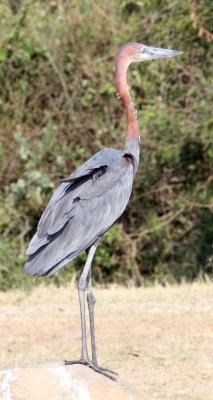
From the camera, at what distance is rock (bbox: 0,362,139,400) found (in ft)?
14.7

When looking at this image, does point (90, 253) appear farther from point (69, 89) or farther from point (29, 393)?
point (69, 89)

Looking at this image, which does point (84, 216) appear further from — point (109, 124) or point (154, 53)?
point (109, 124)

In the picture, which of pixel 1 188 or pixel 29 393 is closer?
pixel 29 393

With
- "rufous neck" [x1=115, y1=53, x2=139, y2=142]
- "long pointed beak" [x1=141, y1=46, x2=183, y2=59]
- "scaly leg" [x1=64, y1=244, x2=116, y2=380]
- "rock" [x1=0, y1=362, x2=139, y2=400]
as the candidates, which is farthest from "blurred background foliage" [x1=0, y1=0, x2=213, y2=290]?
"rock" [x1=0, y1=362, x2=139, y2=400]

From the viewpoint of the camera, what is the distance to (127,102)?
5.83m

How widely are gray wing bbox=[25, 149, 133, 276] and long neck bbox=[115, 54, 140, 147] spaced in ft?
0.81

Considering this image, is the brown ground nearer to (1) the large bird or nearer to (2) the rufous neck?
(1) the large bird

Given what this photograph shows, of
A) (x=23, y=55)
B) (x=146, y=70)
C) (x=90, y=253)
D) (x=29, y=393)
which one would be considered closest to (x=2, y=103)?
(x=23, y=55)

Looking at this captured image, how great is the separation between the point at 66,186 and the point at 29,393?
145cm

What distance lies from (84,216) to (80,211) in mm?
41

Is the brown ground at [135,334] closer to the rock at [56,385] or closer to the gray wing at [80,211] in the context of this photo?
the rock at [56,385]

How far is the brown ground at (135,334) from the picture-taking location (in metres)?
6.30

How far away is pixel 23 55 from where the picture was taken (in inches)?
471

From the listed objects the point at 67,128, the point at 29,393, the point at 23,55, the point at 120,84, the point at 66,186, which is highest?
the point at 23,55
